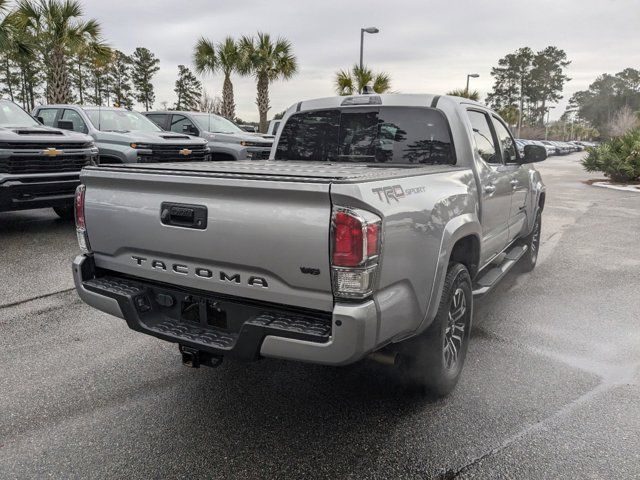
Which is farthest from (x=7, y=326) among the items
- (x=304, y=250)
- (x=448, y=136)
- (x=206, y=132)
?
(x=206, y=132)

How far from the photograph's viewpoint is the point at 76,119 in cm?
1030

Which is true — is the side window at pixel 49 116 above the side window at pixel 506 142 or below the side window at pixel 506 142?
above

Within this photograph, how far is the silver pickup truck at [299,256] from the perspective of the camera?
7.68 ft

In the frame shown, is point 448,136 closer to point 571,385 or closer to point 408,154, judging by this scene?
point 408,154

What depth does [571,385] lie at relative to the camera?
11.6ft

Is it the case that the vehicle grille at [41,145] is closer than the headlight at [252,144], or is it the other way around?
the vehicle grille at [41,145]

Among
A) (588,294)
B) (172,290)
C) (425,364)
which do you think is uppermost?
(172,290)

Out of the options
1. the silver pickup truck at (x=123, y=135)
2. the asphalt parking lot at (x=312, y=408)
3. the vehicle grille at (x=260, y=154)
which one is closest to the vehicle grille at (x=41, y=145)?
the silver pickup truck at (x=123, y=135)

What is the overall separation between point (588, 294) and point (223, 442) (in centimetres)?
451

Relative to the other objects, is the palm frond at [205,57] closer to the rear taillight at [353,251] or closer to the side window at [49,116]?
the side window at [49,116]

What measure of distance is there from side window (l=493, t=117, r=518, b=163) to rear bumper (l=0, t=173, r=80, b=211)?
20.0ft

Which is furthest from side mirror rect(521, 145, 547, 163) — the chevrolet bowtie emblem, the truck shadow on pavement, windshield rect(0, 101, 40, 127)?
windshield rect(0, 101, 40, 127)

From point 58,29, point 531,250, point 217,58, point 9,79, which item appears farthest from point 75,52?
point 9,79

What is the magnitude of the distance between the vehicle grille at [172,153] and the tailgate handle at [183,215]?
24.4 feet
